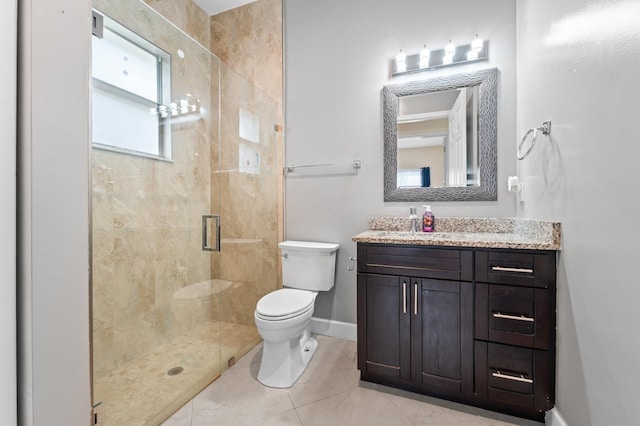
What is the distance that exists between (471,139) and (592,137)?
96cm

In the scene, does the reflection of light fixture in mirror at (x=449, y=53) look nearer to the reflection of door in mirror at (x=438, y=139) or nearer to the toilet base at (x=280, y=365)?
the reflection of door in mirror at (x=438, y=139)

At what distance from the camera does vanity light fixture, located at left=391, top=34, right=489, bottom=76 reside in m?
1.94

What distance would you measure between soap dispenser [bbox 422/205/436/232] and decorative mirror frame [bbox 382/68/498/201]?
13cm

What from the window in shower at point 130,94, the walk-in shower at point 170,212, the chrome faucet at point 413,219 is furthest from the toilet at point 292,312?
the window in shower at point 130,94

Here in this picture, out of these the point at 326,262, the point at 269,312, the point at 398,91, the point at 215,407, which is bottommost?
the point at 215,407

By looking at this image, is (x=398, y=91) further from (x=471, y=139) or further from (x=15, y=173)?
(x=15, y=173)

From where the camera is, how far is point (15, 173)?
331 millimetres

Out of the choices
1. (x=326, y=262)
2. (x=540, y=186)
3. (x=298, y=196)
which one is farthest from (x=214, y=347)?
(x=540, y=186)

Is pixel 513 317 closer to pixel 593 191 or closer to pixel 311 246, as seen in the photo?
pixel 593 191

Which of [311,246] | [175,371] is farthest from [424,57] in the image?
[175,371]

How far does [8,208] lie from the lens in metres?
0.32

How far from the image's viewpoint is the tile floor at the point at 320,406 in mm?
1452

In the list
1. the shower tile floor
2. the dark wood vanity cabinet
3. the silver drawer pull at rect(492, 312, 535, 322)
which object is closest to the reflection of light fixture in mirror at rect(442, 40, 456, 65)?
the dark wood vanity cabinet

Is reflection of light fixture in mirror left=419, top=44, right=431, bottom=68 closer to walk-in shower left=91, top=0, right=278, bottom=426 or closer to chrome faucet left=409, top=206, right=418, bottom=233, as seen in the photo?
chrome faucet left=409, top=206, right=418, bottom=233
